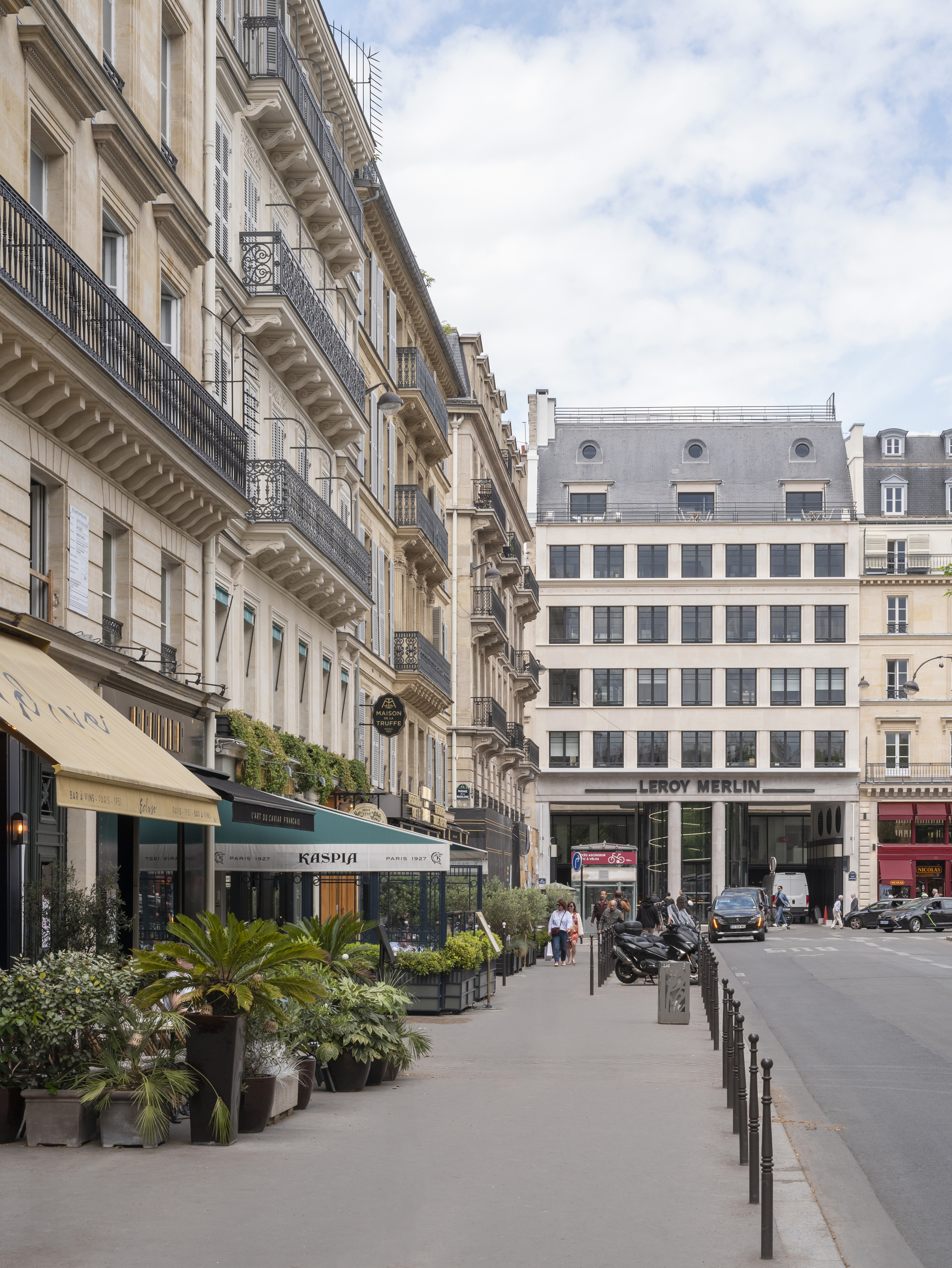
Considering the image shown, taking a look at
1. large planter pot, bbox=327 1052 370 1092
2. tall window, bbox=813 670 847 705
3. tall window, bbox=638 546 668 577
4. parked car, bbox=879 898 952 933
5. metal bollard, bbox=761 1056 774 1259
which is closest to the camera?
metal bollard, bbox=761 1056 774 1259

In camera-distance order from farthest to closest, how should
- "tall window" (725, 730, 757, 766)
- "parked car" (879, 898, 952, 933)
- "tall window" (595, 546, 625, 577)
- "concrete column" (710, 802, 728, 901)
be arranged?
"tall window" (595, 546, 625, 577) → "tall window" (725, 730, 757, 766) → "concrete column" (710, 802, 728, 901) → "parked car" (879, 898, 952, 933)

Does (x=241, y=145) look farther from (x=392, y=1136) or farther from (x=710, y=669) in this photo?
(x=710, y=669)

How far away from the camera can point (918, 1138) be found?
1238 cm

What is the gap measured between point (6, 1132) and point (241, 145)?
1849cm

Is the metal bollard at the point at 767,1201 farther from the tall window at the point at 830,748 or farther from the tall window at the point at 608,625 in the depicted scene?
the tall window at the point at 608,625

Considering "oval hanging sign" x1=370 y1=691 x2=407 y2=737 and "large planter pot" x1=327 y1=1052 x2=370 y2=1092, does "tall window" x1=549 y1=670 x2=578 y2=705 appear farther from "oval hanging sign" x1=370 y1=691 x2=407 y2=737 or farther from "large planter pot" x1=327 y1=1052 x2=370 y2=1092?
"large planter pot" x1=327 y1=1052 x2=370 y2=1092

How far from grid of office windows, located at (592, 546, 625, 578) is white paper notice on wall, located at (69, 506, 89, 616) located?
7103 centimetres

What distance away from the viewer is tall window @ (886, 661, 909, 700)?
3457 inches

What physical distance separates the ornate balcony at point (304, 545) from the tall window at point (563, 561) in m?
55.1

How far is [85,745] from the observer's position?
39.2 ft

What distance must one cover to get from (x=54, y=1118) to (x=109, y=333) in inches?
377

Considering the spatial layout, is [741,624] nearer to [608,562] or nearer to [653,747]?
[608,562]

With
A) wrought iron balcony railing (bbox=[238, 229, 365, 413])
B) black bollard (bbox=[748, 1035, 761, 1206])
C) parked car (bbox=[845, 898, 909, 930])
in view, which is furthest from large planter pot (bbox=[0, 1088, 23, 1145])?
parked car (bbox=[845, 898, 909, 930])

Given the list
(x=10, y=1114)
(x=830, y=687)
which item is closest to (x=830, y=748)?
(x=830, y=687)
